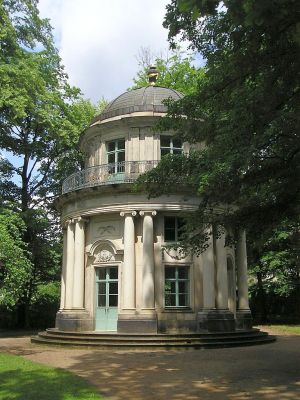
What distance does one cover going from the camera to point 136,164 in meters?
20.2

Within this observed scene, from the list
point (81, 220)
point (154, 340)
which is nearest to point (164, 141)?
point (81, 220)

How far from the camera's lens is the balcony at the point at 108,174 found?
19858 millimetres

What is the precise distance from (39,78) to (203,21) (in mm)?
15601

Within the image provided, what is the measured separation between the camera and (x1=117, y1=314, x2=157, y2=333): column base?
17.8 meters

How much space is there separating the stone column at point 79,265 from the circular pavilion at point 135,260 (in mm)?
41

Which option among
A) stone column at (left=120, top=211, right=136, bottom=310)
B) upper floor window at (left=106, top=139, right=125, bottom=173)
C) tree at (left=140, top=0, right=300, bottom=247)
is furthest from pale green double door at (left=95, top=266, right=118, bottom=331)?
tree at (left=140, top=0, right=300, bottom=247)

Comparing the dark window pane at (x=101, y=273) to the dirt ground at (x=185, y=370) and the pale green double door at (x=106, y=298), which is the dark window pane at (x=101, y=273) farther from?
the dirt ground at (x=185, y=370)

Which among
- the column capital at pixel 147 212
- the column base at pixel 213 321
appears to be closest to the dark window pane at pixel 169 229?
the column capital at pixel 147 212

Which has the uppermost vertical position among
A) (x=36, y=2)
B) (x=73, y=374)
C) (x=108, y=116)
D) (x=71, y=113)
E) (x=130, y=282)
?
(x=36, y=2)

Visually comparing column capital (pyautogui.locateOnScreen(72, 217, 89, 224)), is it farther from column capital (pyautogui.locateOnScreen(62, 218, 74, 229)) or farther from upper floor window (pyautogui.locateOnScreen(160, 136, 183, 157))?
Result: upper floor window (pyautogui.locateOnScreen(160, 136, 183, 157))

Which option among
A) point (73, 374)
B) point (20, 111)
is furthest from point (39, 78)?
point (73, 374)

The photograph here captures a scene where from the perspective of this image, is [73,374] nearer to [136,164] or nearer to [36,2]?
[136,164]

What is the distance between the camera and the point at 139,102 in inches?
869

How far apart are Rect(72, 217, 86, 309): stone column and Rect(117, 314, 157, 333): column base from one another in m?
2.53
